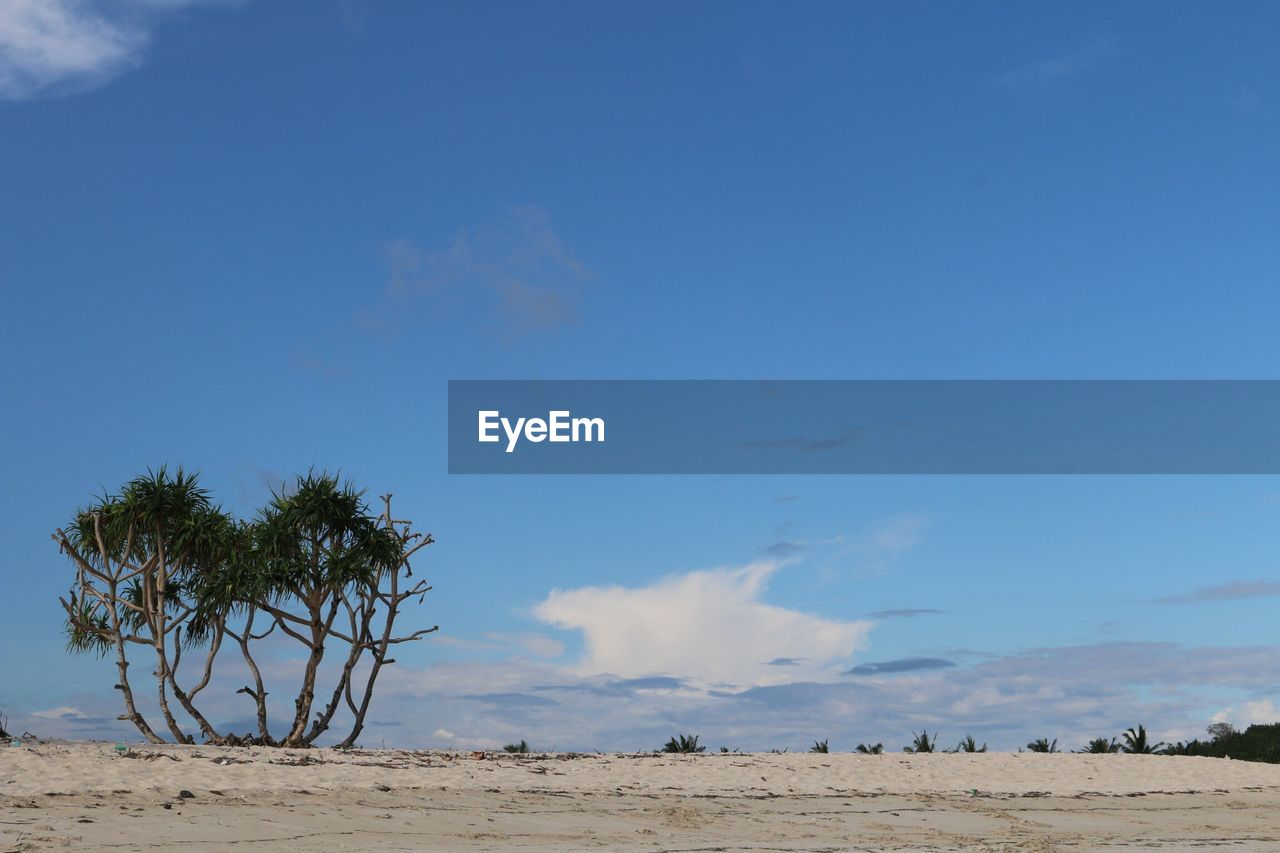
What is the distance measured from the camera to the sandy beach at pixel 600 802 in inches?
580

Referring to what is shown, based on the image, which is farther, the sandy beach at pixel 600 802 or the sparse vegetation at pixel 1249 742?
the sparse vegetation at pixel 1249 742

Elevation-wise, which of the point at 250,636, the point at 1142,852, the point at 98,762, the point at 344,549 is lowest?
the point at 1142,852

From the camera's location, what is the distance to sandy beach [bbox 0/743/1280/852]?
48.3 feet

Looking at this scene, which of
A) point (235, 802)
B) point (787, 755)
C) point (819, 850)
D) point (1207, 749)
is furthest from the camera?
point (1207, 749)

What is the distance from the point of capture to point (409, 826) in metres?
15.6

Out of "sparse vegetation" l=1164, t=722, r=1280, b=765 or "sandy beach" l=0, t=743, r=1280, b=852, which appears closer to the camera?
"sandy beach" l=0, t=743, r=1280, b=852

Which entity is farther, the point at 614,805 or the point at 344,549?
the point at 344,549

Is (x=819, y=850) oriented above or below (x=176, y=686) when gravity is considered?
below

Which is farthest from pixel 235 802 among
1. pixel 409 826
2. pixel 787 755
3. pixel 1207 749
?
pixel 1207 749

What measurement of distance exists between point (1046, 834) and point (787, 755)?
398 inches

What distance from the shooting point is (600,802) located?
19.0 m

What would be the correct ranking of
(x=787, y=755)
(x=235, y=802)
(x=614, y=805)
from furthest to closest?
1. (x=787, y=755)
2. (x=614, y=805)
3. (x=235, y=802)

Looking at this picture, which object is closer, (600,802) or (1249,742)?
(600,802)

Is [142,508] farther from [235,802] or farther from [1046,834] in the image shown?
[1046,834]
